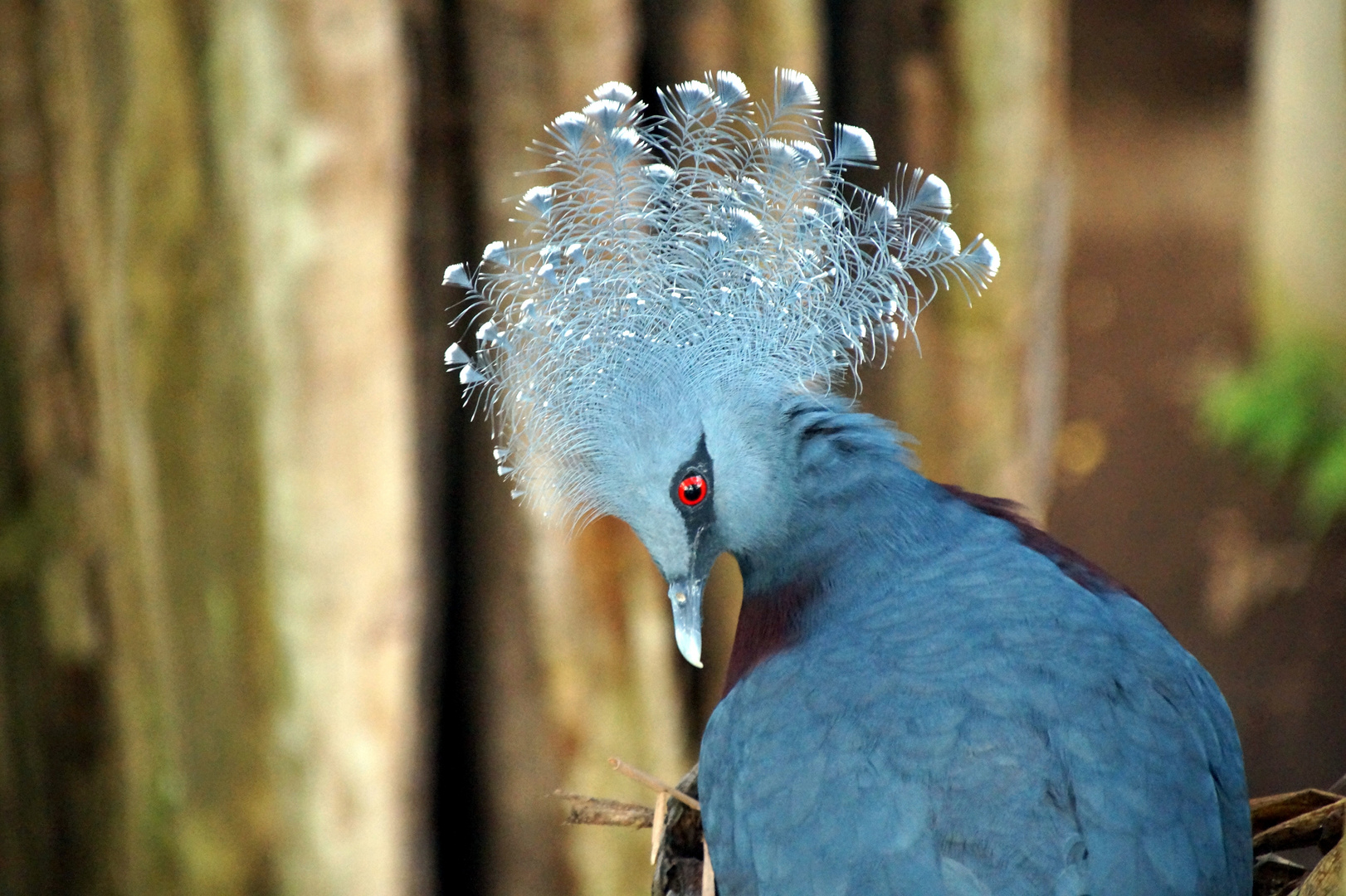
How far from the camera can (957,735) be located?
0.81 metres

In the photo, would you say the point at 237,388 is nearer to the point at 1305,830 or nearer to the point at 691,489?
the point at 691,489

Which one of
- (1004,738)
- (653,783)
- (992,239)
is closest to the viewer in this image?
(1004,738)

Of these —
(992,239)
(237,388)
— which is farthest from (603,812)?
(992,239)

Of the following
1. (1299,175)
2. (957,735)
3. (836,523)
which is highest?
(1299,175)

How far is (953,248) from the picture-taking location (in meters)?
0.94

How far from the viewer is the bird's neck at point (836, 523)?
962 mm

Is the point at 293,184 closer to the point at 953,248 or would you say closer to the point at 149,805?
→ the point at 953,248

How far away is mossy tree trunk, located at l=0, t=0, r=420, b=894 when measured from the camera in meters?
1.27

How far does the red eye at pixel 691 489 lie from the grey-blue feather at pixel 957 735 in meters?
0.09

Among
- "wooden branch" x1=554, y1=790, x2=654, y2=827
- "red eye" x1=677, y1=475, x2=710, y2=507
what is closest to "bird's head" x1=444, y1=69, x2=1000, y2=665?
"red eye" x1=677, y1=475, x2=710, y2=507

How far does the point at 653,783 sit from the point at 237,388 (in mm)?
704

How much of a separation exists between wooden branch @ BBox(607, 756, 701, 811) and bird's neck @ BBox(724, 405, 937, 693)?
0.33 feet

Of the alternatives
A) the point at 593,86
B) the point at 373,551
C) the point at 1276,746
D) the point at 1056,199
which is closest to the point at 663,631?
the point at 373,551

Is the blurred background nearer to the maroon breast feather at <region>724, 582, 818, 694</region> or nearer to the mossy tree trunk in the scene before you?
the mossy tree trunk
